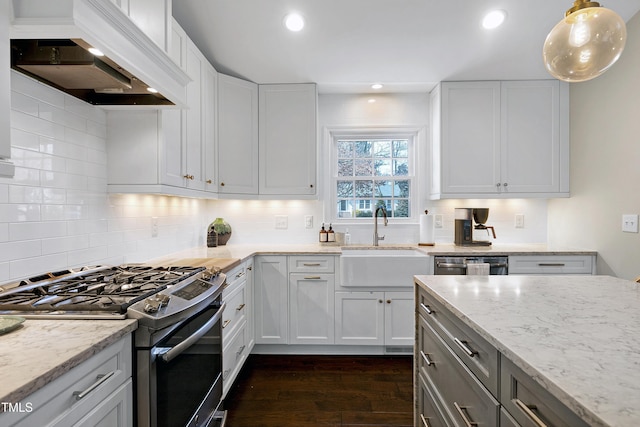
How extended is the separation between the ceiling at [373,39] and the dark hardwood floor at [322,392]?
97.2 inches

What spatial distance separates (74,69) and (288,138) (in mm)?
1826

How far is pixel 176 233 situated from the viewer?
2631 millimetres

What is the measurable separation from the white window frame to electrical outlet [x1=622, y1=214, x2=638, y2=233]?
1.52m

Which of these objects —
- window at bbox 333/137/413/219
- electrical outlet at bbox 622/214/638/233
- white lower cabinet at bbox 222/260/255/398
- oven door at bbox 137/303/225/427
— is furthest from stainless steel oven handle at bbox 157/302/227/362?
electrical outlet at bbox 622/214/638/233

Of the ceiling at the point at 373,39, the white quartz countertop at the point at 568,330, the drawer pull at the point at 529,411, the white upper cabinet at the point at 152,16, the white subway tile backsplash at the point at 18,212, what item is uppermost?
the ceiling at the point at 373,39

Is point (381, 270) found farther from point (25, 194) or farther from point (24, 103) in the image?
point (24, 103)

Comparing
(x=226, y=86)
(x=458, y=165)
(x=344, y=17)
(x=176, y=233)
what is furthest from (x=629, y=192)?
(x=176, y=233)

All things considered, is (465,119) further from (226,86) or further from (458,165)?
(226,86)

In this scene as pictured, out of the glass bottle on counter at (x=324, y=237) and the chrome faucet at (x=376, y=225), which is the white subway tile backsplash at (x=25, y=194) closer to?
the glass bottle on counter at (x=324, y=237)

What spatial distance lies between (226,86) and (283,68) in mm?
518

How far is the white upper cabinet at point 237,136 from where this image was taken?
9.31ft

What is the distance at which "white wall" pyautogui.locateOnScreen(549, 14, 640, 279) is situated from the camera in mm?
2355

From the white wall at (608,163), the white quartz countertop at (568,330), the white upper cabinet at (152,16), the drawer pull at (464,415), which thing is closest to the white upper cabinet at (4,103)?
the white upper cabinet at (152,16)

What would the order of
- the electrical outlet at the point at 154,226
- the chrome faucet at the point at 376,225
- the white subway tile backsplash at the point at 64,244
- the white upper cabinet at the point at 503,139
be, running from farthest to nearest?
the chrome faucet at the point at 376,225 → the white upper cabinet at the point at 503,139 → the electrical outlet at the point at 154,226 → the white subway tile backsplash at the point at 64,244
